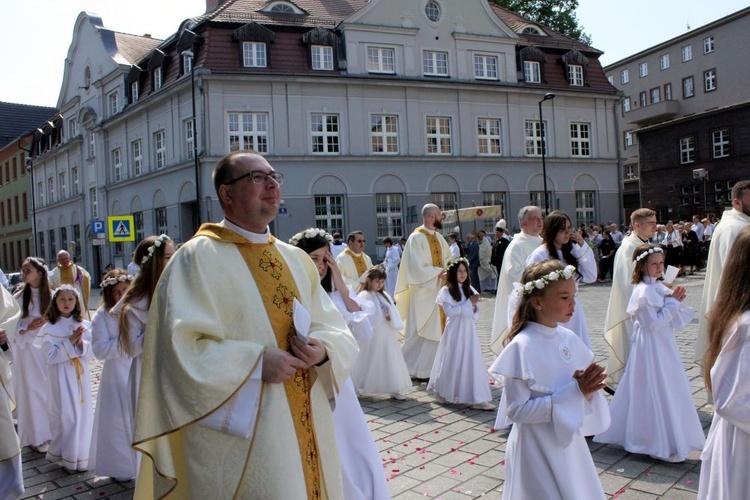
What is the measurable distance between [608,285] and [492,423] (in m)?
17.3

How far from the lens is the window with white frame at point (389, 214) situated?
30.8 meters

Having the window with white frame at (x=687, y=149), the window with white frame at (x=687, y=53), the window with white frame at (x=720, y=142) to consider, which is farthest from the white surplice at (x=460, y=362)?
the window with white frame at (x=687, y=53)

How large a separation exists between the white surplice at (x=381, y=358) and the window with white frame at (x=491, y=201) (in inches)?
1000

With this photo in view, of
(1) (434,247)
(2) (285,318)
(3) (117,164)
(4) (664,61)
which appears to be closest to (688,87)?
(4) (664,61)

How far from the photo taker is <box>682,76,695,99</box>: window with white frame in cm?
5284

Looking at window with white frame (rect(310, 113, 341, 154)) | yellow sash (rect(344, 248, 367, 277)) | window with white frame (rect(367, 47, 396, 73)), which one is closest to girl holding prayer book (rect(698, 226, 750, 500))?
yellow sash (rect(344, 248, 367, 277))

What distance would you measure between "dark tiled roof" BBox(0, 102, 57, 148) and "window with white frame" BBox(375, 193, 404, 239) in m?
53.6

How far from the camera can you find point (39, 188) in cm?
5016

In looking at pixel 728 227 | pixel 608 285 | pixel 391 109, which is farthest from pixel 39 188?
pixel 728 227

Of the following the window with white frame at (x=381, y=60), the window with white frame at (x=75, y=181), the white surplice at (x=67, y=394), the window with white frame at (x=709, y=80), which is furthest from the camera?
the window with white frame at (x=709, y=80)

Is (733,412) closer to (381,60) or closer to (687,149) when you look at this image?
(381,60)

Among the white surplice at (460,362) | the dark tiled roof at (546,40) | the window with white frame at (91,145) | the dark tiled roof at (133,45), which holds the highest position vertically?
the dark tiled roof at (133,45)

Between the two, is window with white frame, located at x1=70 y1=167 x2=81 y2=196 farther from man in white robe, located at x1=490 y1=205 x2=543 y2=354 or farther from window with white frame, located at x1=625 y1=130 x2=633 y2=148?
window with white frame, located at x1=625 y1=130 x2=633 y2=148

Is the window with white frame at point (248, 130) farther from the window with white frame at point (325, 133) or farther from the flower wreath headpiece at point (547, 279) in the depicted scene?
the flower wreath headpiece at point (547, 279)
